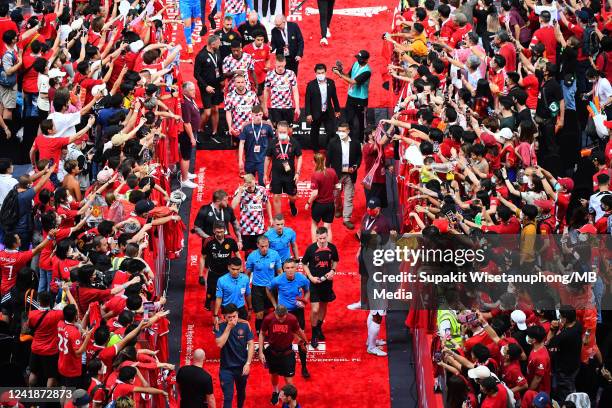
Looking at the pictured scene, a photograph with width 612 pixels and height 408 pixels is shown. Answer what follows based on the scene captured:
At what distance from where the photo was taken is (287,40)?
80.9 feet

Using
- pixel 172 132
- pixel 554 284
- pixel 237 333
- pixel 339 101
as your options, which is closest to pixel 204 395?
pixel 237 333

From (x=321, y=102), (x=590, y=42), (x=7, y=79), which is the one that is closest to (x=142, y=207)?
(x=7, y=79)

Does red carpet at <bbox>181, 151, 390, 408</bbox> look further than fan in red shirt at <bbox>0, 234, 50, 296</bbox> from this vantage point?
Yes

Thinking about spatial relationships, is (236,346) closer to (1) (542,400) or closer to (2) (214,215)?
(2) (214,215)

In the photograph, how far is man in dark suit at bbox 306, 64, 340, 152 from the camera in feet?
75.3

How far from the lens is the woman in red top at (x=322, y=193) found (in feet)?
67.3

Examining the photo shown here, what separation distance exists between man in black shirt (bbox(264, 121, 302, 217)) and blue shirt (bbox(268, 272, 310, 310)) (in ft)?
10.3

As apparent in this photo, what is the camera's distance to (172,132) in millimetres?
21594

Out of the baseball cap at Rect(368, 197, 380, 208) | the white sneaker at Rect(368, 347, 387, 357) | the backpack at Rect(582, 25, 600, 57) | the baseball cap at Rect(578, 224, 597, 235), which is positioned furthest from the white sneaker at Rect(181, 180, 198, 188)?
the baseball cap at Rect(578, 224, 597, 235)

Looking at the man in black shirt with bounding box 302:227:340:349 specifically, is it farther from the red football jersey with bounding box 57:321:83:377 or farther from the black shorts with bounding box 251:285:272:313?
the red football jersey with bounding box 57:321:83:377

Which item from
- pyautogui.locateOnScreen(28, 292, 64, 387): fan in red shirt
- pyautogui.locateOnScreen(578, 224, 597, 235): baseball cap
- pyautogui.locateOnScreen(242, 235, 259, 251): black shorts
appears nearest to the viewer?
pyautogui.locateOnScreen(28, 292, 64, 387): fan in red shirt

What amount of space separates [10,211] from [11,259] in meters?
1.18

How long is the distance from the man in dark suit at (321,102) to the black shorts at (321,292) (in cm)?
472

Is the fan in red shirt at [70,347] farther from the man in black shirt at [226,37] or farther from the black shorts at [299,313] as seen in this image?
the man in black shirt at [226,37]
